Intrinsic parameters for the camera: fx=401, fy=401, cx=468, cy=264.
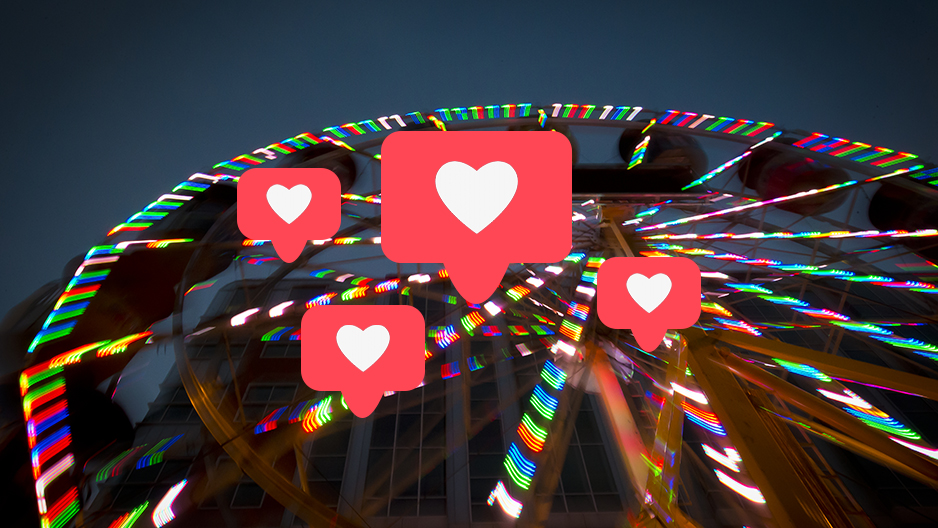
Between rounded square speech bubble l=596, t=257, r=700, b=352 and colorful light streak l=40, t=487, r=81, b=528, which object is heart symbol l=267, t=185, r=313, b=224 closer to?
rounded square speech bubble l=596, t=257, r=700, b=352

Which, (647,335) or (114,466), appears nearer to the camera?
(647,335)

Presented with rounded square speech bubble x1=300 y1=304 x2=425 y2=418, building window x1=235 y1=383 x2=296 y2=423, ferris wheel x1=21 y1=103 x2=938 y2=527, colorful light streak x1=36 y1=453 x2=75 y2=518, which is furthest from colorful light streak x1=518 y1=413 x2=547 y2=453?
building window x1=235 y1=383 x2=296 y2=423

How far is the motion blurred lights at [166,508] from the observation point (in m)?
3.80

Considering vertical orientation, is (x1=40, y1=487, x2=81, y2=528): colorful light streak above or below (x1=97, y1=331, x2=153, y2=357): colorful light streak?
below

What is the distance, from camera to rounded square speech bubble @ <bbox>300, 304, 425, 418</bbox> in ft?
7.59

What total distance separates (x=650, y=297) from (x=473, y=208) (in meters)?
1.86

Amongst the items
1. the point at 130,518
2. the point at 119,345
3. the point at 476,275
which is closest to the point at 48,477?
the point at 130,518

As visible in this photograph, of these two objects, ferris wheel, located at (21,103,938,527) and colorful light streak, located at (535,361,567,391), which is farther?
colorful light streak, located at (535,361,567,391)

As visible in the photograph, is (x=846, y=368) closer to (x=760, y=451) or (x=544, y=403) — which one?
(x=760, y=451)

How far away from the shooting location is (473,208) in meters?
1.27

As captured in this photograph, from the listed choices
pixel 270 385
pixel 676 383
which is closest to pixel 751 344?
pixel 676 383

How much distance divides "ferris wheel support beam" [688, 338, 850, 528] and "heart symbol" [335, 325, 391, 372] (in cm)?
220

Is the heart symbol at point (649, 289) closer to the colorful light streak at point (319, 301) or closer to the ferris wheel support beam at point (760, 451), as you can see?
the ferris wheel support beam at point (760, 451)

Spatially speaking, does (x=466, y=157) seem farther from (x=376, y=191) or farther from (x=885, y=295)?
(x=885, y=295)
